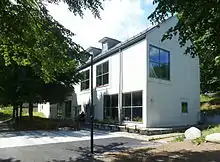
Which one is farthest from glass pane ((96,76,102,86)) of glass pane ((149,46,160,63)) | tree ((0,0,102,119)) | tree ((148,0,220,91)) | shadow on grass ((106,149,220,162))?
tree ((148,0,220,91))

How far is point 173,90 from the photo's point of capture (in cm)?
2322

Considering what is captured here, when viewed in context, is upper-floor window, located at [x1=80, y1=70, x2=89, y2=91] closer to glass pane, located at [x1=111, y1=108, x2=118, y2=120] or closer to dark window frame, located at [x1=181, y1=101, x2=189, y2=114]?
glass pane, located at [x1=111, y1=108, x2=118, y2=120]

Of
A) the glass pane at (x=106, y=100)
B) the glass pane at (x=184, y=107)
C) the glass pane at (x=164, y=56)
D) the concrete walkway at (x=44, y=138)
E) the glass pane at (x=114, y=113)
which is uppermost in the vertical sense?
the glass pane at (x=164, y=56)

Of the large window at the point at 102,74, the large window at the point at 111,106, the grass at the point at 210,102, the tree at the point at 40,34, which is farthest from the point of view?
the grass at the point at 210,102

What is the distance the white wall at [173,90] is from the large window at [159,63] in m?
0.35

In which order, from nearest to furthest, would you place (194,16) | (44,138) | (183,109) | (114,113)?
(194,16)
(44,138)
(183,109)
(114,113)

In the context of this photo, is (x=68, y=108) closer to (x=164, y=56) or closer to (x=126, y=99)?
(x=126, y=99)

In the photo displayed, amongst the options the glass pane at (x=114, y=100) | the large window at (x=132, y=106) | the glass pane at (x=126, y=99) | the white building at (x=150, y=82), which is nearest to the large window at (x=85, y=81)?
the white building at (x=150, y=82)

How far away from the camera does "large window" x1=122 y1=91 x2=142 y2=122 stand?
21.9m

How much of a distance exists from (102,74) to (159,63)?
688cm

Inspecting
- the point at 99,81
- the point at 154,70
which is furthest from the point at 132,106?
the point at 99,81

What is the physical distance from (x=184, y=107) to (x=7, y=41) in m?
19.2

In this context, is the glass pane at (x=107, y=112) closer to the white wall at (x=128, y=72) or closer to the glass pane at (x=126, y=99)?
the white wall at (x=128, y=72)

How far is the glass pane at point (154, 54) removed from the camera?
21.8 meters
